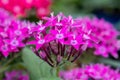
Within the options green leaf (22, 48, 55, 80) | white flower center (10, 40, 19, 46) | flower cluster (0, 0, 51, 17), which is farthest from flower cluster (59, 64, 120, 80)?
flower cluster (0, 0, 51, 17)

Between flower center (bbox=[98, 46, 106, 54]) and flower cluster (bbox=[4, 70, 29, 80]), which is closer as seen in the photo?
flower cluster (bbox=[4, 70, 29, 80])

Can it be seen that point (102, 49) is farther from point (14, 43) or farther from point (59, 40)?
point (59, 40)

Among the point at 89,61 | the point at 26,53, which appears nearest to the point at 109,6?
the point at 89,61

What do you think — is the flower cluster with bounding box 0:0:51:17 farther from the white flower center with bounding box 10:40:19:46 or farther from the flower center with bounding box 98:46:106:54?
the white flower center with bounding box 10:40:19:46

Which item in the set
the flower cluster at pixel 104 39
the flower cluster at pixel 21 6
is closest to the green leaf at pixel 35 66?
the flower cluster at pixel 104 39

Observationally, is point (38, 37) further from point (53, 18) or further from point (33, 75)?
point (33, 75)
